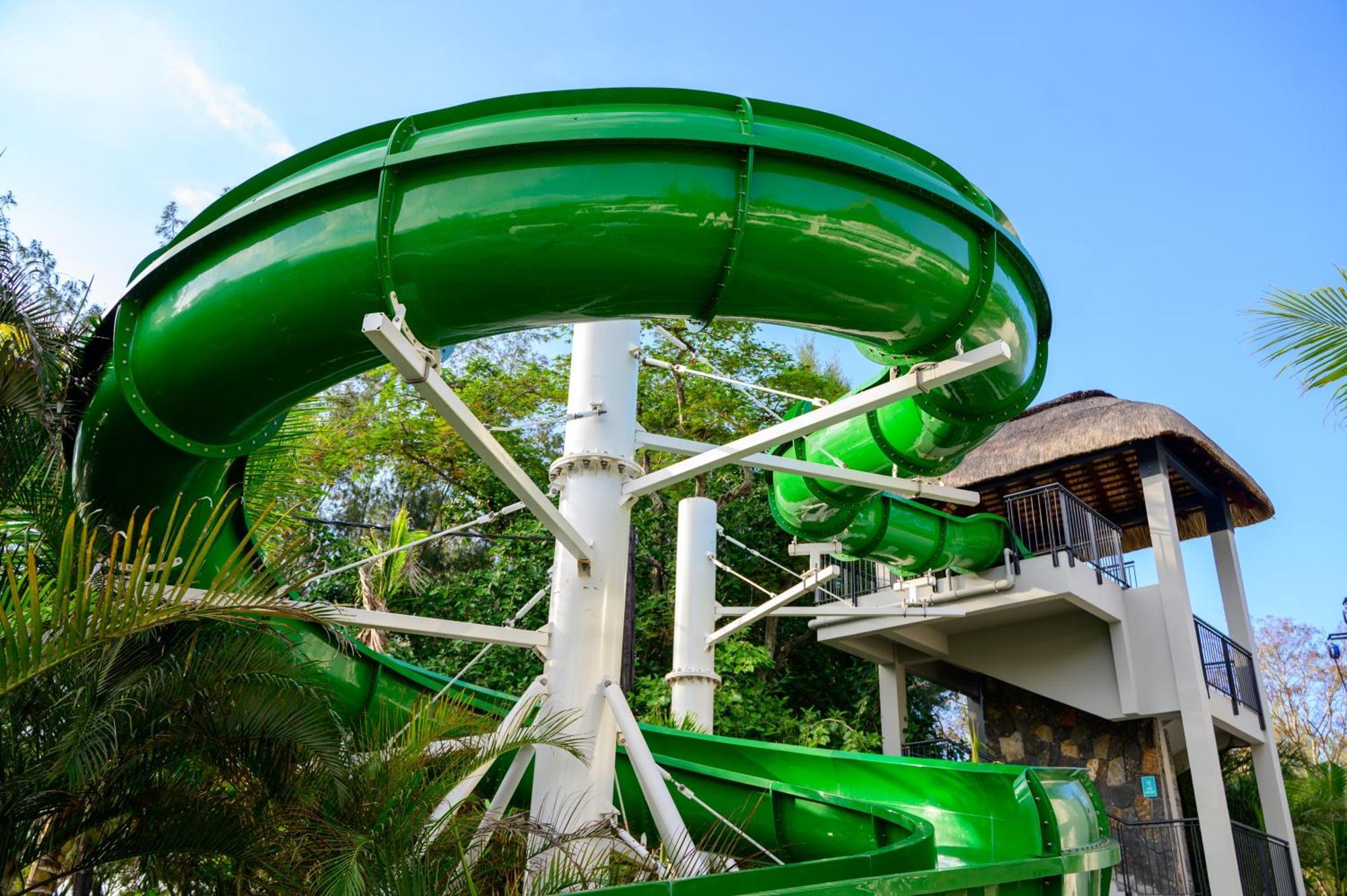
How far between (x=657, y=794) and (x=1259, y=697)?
34.2ft

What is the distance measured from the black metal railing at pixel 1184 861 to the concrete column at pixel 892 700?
112 inches

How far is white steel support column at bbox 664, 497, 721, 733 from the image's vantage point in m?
9.47

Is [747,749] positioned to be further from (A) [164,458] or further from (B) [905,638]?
(B) [905,638]

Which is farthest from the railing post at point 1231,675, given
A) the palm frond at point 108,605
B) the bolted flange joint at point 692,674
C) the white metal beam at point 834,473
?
the palm frond at point 108,605

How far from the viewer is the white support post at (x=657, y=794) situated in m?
4.67

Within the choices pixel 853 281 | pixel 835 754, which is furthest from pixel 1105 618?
pixel 853 281

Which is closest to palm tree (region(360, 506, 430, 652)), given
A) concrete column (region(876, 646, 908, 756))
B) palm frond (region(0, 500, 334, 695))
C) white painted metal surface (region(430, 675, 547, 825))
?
white painted metal surface (region(430, 675, 547, 825))

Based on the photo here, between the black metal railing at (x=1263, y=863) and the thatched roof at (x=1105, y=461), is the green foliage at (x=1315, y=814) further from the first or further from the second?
the thatched roof at (x=1105, y=461)

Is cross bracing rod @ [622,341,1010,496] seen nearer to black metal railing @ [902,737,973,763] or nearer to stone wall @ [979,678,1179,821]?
stone wall @ [979,678,1179,821]

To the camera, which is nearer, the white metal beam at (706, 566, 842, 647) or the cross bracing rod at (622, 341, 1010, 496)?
the cross bracing rod at (622, 341, 1010, 496)

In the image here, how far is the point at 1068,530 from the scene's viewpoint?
11.5 m

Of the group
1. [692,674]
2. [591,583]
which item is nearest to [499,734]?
[591,583]

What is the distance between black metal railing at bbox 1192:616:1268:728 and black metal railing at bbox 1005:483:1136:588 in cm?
108

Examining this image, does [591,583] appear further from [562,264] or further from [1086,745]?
[1086,745]
